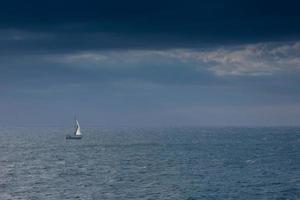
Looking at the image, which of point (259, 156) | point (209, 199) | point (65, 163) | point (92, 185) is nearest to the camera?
point (209, 199)

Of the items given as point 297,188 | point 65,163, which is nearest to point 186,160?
point 65,163

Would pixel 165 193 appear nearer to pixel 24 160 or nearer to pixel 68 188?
pixel 68 188

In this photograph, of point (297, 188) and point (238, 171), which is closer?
point (297, 188)

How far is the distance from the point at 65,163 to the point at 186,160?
1491 inches

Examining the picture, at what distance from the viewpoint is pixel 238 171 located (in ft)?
440

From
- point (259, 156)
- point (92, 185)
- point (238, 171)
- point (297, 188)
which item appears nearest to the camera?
point (297, 188)

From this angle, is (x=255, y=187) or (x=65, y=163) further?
(x=65, y=163)

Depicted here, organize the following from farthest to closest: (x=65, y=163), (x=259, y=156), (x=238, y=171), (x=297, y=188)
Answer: (x=259, y=156)
(x=65, y=163)
(x=238, y=171)
(x=297, y=188)

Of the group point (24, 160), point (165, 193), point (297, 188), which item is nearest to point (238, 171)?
point (297, 188)

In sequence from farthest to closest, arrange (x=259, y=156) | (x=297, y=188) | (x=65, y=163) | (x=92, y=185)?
1. (x=259, y=156)
2. (x=65, y=163)
3. (x=92, y=185)
4. (x=297, y=188)

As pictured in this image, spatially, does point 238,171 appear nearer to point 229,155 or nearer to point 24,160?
point 229,155

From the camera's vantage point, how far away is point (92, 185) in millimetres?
110500

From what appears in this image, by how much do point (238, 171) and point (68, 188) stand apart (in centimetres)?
4854

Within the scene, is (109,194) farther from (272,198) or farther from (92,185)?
(272,198)
